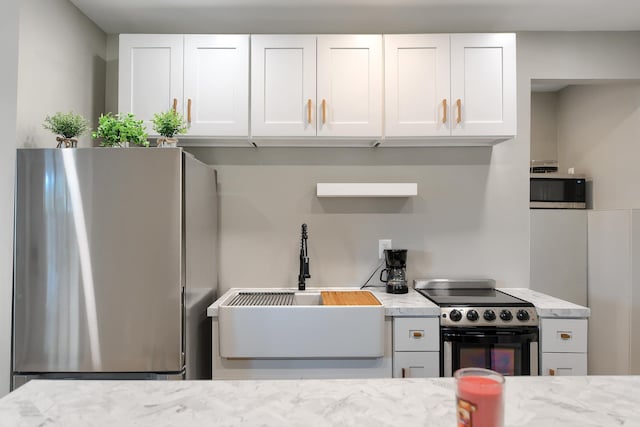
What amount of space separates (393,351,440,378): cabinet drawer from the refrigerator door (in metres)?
1.12

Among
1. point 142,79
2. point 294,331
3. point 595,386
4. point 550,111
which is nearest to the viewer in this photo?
point 595,386

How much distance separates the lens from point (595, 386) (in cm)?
109

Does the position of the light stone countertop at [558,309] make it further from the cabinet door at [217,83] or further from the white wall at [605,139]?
the cabinet door at [217,83]

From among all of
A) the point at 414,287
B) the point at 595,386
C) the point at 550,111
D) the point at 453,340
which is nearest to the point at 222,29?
the point at 414,287

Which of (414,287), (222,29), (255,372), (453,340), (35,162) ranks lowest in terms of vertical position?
(255,372)

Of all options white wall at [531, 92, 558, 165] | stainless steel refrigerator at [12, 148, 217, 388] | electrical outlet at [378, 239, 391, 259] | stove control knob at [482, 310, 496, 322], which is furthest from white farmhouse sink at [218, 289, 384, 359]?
white wall at [531, 92, 558, 165]

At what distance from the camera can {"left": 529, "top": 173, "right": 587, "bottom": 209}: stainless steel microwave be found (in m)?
3.28

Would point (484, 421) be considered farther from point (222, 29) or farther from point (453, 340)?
point (222, 29)

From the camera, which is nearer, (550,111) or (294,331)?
(294,331)

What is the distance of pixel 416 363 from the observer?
7.32ft

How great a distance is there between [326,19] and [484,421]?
2.53 m

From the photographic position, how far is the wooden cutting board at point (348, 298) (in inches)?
91.7

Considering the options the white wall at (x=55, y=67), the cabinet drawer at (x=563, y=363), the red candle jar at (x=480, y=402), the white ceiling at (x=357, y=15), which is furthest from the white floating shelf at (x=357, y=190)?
the red candle jar at (x=480, y=402)

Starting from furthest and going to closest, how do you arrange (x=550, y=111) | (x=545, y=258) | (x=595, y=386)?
(x=550, y=111) < (x=545, y=258) < (x=595, y=386)
